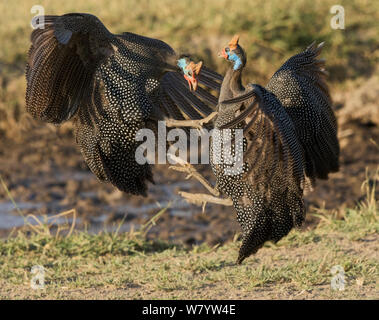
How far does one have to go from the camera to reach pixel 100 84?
4051 mm

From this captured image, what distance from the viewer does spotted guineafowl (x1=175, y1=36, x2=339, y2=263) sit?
134 inches

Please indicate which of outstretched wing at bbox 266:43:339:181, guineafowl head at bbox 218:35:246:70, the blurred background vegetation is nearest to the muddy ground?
the blurred background vegetation

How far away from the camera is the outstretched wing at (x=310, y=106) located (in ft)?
13.1

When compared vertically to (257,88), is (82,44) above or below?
above

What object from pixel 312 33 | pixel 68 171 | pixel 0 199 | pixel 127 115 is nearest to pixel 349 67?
pixel 312 33

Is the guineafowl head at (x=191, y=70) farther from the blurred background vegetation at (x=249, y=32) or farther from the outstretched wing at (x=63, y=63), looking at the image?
the blurred background vegetation at (x=249, y=32)

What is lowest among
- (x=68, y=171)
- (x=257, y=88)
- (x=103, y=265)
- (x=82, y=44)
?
(x=103, y=265)

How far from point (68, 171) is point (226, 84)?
3.48m

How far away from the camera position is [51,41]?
154 inches

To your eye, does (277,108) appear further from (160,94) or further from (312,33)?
(312,33)

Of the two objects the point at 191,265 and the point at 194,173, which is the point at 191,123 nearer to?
the point at 194,173

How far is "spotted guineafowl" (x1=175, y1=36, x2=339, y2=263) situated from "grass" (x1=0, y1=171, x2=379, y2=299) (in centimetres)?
28

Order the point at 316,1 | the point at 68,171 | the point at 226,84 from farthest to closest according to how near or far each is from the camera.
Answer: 1. the point at 316,1
2. the point at 68,171
3. the point at 226,84

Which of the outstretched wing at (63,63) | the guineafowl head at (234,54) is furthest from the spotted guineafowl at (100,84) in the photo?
the guineafowl head at (234,54)
